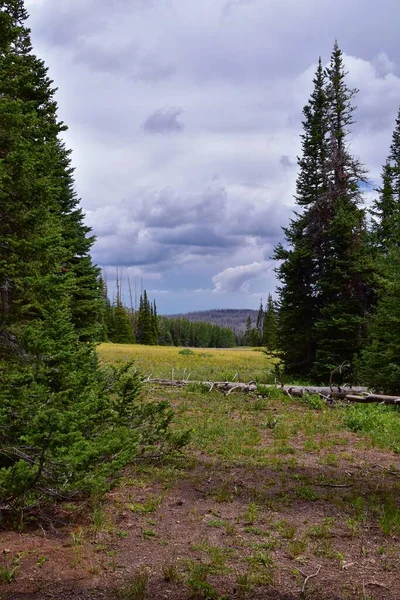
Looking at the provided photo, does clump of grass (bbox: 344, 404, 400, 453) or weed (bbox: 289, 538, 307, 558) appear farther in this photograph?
clump of grass (bbox: 344, 404, 400, 453)

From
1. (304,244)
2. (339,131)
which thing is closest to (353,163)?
(339,131)

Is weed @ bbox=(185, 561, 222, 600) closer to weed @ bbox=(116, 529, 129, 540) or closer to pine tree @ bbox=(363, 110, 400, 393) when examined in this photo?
weed @ bbox=(116, 529, 129, 540)

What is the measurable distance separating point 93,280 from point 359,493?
13.9m

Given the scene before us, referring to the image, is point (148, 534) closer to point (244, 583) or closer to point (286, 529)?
point (244, 583)

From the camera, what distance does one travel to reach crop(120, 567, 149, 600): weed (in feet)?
14.3

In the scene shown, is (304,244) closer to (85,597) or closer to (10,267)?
(10,267)

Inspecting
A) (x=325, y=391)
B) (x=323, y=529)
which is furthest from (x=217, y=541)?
(x=325, y=391)

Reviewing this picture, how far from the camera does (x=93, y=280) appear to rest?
1858 cm

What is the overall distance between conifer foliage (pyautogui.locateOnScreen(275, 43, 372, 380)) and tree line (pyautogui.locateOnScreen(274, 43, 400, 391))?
5 cm

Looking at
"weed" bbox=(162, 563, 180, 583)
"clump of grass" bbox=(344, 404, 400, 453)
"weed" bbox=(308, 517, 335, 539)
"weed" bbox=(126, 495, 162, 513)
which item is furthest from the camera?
"clump of grass" bbox=(344, 404, 400, 453)

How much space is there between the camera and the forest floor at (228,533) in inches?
182

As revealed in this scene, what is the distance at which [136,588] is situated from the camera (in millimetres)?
4438

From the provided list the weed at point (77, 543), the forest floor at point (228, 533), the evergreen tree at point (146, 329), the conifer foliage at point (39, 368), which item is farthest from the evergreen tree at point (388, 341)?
the evergreen tree at point (146, 329)

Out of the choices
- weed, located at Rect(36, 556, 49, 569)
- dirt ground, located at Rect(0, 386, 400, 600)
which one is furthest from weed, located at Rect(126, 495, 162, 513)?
weed, located at Rect(36, 556, 49, 569)
